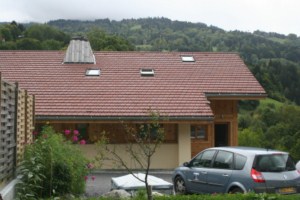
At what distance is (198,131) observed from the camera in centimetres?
2444

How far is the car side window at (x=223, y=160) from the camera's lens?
→ 13195 millimetres

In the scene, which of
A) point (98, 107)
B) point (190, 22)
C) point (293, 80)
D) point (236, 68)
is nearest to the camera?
point (98, 107)

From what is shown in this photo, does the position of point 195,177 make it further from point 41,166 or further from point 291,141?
point 291,141

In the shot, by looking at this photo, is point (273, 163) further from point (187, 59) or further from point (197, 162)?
point (187, 59)

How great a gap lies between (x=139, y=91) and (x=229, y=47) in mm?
78840

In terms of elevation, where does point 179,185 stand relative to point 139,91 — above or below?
below

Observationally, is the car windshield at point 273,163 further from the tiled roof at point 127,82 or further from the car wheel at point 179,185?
the tiled roof at point 127,82

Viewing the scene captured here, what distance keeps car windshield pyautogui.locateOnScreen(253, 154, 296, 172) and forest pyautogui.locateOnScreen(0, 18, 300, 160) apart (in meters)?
21.8

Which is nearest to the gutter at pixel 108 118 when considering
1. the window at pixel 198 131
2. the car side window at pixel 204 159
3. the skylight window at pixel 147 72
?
the window at pixel 198 131

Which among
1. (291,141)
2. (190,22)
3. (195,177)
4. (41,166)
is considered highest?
(190,22)

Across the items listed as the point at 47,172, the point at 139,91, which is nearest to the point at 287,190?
the point at 47,172

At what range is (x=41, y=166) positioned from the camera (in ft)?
34.6

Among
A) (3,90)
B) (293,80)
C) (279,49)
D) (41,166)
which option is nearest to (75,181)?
(41,166)

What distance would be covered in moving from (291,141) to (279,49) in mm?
57314
